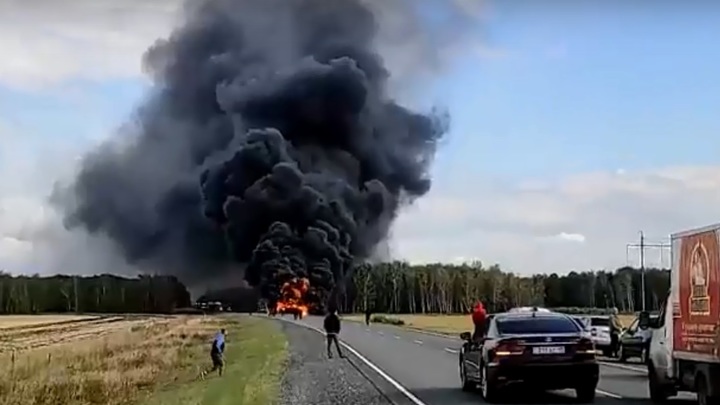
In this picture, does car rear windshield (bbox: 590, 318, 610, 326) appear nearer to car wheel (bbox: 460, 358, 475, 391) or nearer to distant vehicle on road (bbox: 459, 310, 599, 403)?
car wheel (bbox: 460, 358, 475, 391)

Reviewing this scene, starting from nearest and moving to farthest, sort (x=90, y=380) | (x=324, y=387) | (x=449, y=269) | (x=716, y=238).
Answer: (x=716, y=238) → (x=324, y=387) → (x=90, y=380) → (x=449, y=269)

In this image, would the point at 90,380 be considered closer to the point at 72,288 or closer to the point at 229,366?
the point at 229,366

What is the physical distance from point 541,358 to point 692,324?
3.28 m

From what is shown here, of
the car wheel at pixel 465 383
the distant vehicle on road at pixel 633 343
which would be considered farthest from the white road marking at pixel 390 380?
the distant vehicle on road at pixel 633 343

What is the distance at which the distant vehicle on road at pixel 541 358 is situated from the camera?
62.0 feet

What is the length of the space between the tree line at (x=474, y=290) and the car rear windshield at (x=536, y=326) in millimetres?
95330

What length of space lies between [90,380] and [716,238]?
17.2 metres

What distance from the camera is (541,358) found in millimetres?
18938

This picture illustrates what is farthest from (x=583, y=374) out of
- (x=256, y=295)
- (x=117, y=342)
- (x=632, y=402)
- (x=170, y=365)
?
(x=256, y=295)

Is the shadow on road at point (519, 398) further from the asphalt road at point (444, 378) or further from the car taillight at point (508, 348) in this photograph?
the car taillight at point (508, 348)

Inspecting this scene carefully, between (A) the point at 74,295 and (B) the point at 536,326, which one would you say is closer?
(B) the point at 536,326

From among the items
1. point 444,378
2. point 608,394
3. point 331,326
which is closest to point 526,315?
point 608,394

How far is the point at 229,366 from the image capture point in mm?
31938

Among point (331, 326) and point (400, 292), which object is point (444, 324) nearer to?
point (331, 326)
